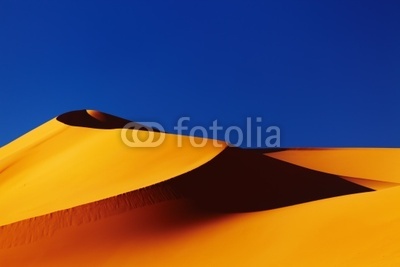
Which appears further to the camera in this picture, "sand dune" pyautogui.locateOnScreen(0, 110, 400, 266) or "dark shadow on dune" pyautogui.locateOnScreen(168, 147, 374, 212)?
"dark shadow on dune" pyautogui.locateOnScreen(168, 147, 374, 212)

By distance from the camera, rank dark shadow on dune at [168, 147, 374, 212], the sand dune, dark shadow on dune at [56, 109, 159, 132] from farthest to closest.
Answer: dark shadow on dune at [56, 109, 159, 132]
dark shadow on dune at [168, 147, 374, 212]
the sand dune

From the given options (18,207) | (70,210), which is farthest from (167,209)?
(18,207)

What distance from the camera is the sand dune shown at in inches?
235

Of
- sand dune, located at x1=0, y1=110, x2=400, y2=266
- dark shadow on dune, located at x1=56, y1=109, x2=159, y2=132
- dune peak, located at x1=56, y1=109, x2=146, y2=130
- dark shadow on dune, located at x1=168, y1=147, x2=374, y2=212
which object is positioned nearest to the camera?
sand dune, located at x1=0, y1=110, x2=400, y2=266

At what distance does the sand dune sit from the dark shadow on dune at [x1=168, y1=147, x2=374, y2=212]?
4 centimetres

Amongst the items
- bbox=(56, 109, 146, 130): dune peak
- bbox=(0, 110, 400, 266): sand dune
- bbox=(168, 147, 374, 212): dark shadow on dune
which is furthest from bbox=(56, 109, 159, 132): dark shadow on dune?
bbox=(168, 147, 374, 212): dark shadow on dune

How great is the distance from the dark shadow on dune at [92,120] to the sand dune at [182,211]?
3.94m

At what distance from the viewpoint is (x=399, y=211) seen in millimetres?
5906

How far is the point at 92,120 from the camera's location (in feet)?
66.5

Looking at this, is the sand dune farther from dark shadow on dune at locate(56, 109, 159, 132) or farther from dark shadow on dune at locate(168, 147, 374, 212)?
dark shadow on dune at locate(56, 109, 159, 132)

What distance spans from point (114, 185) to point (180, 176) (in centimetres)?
166

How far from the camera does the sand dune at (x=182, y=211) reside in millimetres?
5978

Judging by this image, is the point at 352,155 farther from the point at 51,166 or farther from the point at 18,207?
the point at 18,207

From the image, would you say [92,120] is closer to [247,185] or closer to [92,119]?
[92,119]
